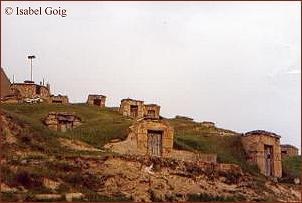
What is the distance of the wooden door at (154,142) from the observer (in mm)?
29047

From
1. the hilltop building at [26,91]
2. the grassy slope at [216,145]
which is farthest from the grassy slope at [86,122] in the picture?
the grassy slope at [216,145]

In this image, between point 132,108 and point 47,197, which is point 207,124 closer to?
point 132,108

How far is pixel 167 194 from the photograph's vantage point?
934 inches

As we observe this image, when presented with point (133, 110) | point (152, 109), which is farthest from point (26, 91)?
point (152, 109)

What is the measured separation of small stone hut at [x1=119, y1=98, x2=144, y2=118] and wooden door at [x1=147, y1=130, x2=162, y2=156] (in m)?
12.7

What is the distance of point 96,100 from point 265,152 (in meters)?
18.1

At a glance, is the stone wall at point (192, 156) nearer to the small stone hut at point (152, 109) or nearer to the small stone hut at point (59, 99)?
the small stone hut at point (152, 109)

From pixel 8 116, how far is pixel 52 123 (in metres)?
A: 8.60

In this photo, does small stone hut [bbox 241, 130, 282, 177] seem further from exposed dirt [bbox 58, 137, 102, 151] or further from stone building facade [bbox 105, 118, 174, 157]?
exposed dirt [bbox 58, 137, 102, 151]

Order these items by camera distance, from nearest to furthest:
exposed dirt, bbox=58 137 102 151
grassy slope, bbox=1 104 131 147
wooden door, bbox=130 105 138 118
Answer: exposed dirt, bbox=58 137 102 151 < grassy slope, bbox=1 104 131 147 < wooden door, bbox=130 105 138 118

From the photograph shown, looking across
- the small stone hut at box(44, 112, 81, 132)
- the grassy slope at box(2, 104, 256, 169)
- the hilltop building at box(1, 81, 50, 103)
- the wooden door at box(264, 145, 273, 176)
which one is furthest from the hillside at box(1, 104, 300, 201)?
the hilltop building at box(1, 81, 50, 103)

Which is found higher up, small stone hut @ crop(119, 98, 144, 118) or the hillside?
small stone hut @ crop(119, 98, 144, 118)

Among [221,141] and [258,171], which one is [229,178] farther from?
[221,141]

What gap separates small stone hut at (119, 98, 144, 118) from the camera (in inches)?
1670
